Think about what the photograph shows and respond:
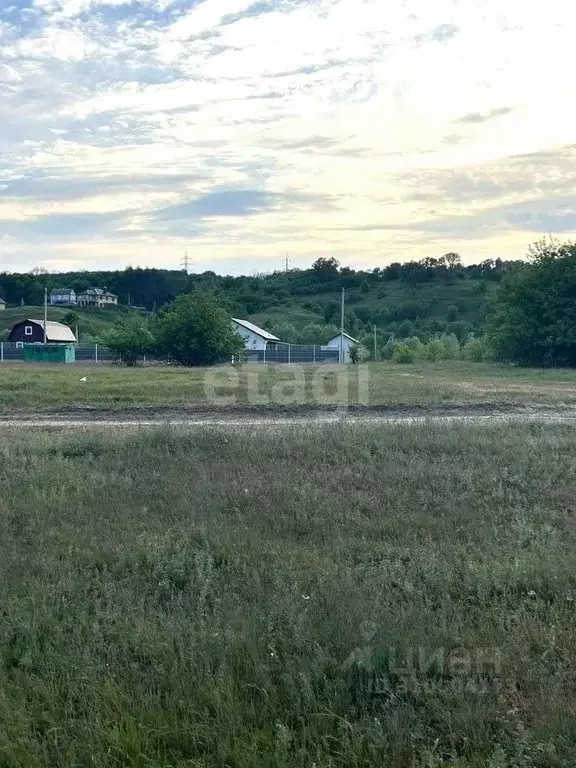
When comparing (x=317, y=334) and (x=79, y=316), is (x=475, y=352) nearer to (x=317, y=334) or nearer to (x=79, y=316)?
(x=317, y=334)

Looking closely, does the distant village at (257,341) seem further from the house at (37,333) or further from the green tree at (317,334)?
the green tree at (317,334)

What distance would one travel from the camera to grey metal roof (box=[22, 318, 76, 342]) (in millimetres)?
71562

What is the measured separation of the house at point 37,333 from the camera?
2869 inches

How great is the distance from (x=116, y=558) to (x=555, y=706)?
3.56 m

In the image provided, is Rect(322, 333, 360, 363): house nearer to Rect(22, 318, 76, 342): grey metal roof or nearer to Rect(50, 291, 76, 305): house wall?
Rect(22, 318, 76, 342): grey metal roof

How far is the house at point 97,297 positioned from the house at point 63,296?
61.0 inches

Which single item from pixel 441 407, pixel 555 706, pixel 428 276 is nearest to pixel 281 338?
pixel 428 276

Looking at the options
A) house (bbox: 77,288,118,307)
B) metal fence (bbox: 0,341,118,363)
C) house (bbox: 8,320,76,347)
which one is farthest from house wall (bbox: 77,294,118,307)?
metal fence (bbox: 0,341,118,363)

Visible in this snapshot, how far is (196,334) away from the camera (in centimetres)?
4778

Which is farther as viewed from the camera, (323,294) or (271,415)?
(323,294)

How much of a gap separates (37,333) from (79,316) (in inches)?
846

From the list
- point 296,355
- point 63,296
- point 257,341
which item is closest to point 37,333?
point 257,341

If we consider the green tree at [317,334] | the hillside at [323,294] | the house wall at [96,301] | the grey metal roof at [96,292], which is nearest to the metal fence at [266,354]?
the green tree at [317,334]

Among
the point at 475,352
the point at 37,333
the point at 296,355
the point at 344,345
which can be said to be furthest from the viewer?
the point at 37,333
